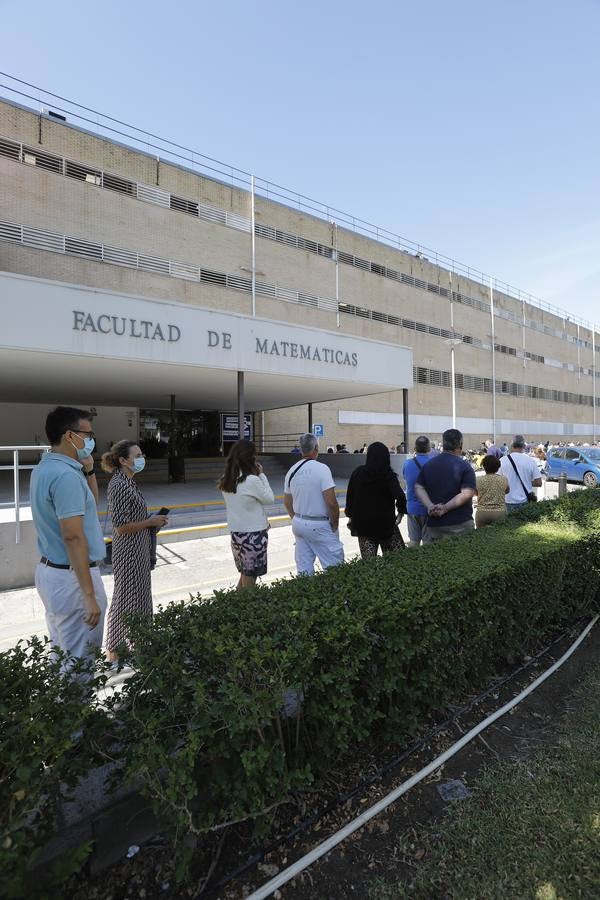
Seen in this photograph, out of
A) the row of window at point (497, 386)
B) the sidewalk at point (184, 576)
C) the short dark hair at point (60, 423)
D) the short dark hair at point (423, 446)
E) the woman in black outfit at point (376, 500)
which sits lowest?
the sidewalk at point (184, 576)

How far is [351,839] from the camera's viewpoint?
200 centimetres

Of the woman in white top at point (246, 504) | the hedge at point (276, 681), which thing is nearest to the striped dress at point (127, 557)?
the woman in white top at point (246, 504)

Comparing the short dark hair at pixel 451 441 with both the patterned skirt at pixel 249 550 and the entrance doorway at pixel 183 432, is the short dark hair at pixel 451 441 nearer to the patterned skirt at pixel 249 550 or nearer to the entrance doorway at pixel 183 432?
the patterned skirt at pixel 249 550

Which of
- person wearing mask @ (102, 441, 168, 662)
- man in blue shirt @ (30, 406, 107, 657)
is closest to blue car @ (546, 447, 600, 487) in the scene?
person wearing mask @ (102, 441, 168, 662)

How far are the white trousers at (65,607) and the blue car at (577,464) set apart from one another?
60.9 feet

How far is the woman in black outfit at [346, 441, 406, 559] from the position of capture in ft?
14.2

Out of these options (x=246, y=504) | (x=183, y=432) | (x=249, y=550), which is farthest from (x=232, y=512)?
(x=183, y=432)

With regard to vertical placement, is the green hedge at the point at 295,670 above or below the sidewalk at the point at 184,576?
above

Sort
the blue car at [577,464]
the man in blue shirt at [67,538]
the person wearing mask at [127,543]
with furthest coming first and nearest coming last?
the blue car at [577,464], the person wearing mask at [127,543], the man in blue shirt at [67,538]

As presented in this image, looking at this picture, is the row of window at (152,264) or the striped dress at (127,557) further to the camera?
the row of window at (152,264)

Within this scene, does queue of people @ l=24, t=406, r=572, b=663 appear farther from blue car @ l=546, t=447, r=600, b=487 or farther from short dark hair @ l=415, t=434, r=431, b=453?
blue car @ l=546, t=447, r=600, b=487

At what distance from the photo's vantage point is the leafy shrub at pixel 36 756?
4.29ft

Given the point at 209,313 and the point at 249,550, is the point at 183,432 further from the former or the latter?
the point at 249,550

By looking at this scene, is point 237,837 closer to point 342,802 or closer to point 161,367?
point 342,802
